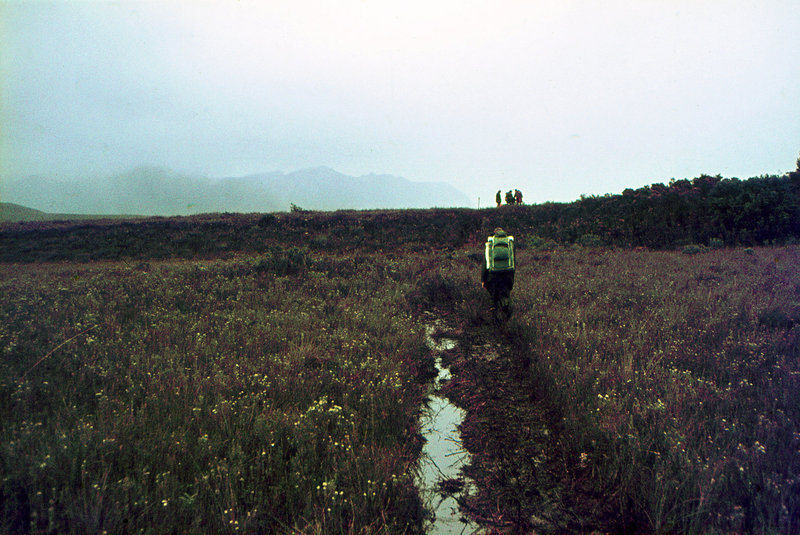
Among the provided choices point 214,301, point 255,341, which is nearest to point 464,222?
point 214,301

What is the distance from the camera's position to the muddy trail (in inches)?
129

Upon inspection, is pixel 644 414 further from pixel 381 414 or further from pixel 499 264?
pixel 499 264

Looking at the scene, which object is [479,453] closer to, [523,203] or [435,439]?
[435,439]

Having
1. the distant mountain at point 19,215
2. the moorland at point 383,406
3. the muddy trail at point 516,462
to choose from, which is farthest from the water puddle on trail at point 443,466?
the distant mountain at point 19,215

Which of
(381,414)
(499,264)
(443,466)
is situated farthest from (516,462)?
(499,264)

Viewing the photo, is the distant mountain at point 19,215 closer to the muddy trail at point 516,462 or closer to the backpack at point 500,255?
the backpack at point 500,255

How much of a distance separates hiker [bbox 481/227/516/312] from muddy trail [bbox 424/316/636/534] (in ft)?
7.87

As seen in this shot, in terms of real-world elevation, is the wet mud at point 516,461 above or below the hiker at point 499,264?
below

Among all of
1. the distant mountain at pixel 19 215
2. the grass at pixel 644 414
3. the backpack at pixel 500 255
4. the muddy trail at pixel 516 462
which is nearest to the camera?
the grass at pixel 644 414

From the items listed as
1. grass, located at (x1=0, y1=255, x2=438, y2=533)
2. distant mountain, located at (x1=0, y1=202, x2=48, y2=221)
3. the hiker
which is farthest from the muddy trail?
distant mountain, located at (x1=0, y1=202, x2=48, y2=221)

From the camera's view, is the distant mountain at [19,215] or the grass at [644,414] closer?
the grass at [644,414]

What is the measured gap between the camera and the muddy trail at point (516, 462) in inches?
129

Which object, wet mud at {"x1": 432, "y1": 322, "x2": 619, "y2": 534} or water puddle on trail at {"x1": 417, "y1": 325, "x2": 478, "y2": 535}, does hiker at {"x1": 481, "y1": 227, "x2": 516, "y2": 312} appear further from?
water puddle on trail at {"x1": 417, "y1": 325, "x2": 478, "y2": 535}

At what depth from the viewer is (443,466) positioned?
4.20 metres
